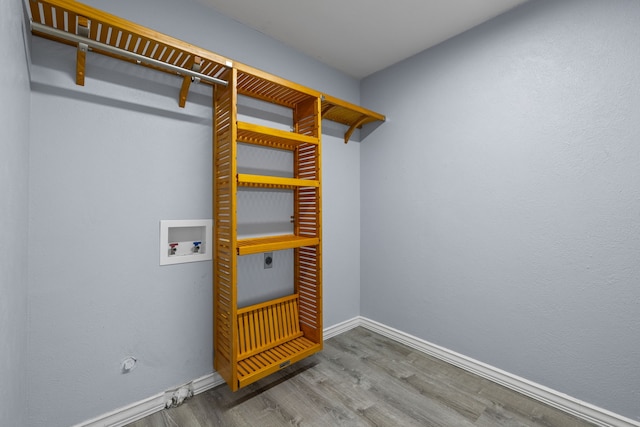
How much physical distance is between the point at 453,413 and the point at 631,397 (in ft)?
2.95

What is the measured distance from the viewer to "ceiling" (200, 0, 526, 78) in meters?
1.81

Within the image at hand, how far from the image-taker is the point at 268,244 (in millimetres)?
1789

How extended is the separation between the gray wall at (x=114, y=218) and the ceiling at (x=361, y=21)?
10.1 inches

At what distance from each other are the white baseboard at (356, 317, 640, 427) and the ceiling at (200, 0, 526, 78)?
2.47 m

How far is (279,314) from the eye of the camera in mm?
2139

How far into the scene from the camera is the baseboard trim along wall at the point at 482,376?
1505mm

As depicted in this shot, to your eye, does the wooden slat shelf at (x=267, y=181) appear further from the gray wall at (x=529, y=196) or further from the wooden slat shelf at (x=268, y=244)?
the gray wall at (x=529, y=196)

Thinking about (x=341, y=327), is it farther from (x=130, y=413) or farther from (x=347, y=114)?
(x=347, y=114)

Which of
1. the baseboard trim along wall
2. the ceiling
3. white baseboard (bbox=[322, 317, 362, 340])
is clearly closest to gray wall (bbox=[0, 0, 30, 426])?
the baseboard trim along wall

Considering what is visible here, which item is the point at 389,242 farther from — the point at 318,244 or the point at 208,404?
the point at 208,404

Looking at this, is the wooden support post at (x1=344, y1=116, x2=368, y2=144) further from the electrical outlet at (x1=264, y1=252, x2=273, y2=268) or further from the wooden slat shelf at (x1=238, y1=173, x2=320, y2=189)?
the electrical outlet at (x1=264, y1=252, x2=273, y2=268)

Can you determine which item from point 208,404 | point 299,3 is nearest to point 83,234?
point 208,404

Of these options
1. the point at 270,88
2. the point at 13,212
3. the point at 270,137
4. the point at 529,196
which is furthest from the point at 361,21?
the point at 13,212

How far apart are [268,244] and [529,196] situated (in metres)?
1.72
